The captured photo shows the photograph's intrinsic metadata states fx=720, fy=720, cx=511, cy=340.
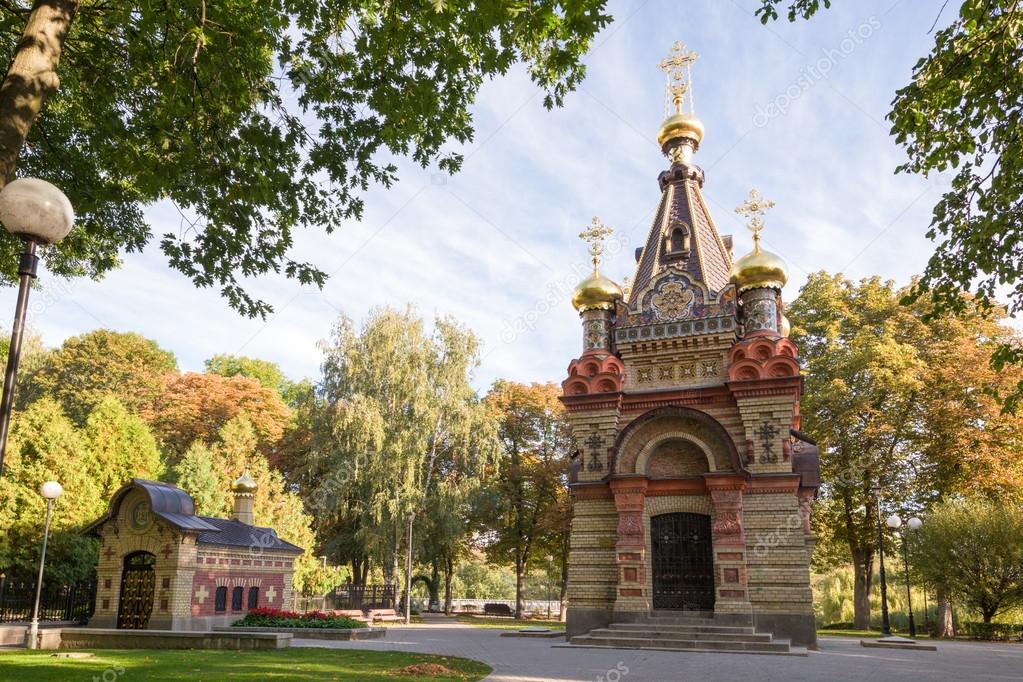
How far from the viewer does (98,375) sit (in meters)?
40.5

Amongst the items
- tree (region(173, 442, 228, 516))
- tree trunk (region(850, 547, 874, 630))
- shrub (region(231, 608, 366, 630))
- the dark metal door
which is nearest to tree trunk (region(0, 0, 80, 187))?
shrub (region(231, 608, 366, 630))

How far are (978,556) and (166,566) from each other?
2360 centimetres

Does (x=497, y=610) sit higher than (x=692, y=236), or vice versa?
(x=692, y=236)

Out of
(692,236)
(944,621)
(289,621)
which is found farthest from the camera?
(944,621)

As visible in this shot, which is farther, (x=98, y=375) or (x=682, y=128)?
(x=98, y=375)

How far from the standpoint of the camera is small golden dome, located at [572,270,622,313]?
2148cm

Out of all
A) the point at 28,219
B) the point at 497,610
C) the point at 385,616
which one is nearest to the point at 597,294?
the point at 385,616

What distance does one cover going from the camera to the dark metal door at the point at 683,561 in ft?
59.2

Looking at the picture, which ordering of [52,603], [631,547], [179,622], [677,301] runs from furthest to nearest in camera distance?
[52,603], [677,301], [631,547], [179,622]

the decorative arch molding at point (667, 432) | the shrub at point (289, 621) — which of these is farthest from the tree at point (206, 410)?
the decorative arch molding at point (667, 432)

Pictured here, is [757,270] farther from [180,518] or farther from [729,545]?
[180,518]

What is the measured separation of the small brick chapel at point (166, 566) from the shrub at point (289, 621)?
933 mm

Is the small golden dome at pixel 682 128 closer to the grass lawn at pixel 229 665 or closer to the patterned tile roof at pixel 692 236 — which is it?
the patterned tile roof at pixel 692 236
